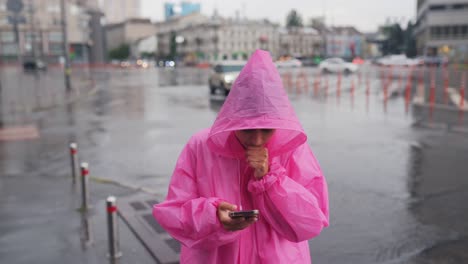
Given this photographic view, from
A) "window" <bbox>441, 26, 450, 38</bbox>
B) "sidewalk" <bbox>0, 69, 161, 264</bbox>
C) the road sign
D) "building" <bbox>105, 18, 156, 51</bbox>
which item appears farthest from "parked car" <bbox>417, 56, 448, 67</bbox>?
"building" <bbox>105, 18, 156, 51</bbox>

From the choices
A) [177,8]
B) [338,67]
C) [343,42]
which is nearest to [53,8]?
[177,8]

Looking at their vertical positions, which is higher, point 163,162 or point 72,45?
point 72,45

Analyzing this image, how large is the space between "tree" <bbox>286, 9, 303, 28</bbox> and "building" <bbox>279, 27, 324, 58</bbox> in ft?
99.2

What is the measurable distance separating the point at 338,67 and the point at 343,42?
80.2 meters

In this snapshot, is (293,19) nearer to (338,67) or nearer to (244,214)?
(338,67)

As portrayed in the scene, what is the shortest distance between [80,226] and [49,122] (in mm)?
10500

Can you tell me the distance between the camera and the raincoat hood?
2053mm

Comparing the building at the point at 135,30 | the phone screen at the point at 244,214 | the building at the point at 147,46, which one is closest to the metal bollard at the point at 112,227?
the phone screen at the point at 244,214

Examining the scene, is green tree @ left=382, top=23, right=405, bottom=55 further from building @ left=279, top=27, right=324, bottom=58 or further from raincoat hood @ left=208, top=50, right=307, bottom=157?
raincoat hood @ left=208, top=50, right=307, bottom=157

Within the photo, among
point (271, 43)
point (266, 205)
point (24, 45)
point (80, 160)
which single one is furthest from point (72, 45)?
point (266, 205)

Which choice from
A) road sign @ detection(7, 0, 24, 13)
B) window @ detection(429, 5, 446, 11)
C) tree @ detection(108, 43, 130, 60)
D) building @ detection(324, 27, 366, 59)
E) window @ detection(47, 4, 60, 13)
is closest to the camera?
road sign @ detection(7, 0, 24, 13)

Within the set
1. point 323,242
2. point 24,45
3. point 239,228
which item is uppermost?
point 24,45

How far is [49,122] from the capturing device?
50.9 ft

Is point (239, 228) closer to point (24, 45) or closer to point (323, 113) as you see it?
point (323, 113)
